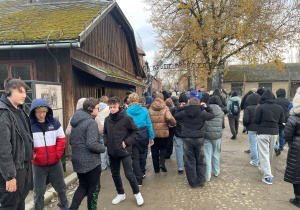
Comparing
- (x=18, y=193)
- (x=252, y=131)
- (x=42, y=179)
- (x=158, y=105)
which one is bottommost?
(x=42, y=179)

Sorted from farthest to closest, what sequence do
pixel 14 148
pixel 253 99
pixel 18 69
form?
pixel 18 69
pixel 253 99
pixel 14 148

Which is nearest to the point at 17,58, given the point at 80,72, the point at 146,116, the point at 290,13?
the point at 80,72

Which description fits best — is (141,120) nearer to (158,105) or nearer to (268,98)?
(158,105)

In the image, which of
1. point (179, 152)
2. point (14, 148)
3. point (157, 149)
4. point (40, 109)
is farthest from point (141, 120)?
point (14, 148)

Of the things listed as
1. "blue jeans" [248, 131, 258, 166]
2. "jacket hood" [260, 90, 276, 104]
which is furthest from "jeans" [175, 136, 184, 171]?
"jacket hood" [260, 90, 276, 104]

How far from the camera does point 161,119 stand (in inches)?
191

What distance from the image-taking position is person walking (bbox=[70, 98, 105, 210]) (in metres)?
2.89

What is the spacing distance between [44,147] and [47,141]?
0.09m

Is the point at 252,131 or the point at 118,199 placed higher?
the point at 252,131

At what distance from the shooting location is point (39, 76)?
5773 millimetres

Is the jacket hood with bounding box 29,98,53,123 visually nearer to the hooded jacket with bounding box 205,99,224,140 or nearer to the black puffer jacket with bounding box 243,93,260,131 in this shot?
the hooded jacket with bounding box 205,99,224,140

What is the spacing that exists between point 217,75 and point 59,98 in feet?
50.8

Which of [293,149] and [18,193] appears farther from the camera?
[293,149]

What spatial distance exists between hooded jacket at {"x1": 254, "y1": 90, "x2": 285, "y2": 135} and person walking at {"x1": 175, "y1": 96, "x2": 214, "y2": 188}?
1186mm
